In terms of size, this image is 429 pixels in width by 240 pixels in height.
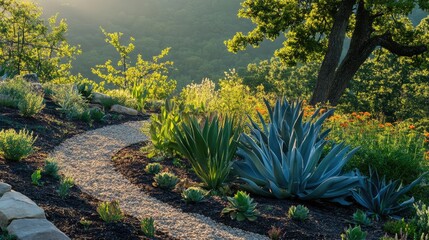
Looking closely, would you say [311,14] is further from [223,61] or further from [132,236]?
[223,61]

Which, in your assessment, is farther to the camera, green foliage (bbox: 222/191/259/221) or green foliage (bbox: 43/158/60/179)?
green foliage (bbox: 43/158/60/179)

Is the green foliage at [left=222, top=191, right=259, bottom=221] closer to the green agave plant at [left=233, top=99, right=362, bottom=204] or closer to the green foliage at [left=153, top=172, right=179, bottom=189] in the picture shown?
the green agave plant at [left=233, top=99, right=362, bottom=204]

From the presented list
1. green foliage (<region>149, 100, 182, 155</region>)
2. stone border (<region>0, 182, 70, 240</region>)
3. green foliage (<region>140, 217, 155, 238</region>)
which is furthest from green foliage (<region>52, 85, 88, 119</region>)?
green foliage (<region>140, 217, 155, 238</region>)

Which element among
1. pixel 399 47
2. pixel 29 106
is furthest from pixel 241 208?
pixel 399 47

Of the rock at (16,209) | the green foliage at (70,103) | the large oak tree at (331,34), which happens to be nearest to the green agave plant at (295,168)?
the rock at (16,209)

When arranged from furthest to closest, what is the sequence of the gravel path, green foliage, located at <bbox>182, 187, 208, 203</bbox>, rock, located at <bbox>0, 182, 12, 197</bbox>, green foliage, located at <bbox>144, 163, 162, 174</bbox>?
1. green foliage, located at <bbox>144, 163, 162, 174</bbox>
2. green foliage, located at <bbox>182, 187, 208, 203</bbox>
3. the gravel path
4. rock, located at <bbox>0, 182, 12, 197</bbox>

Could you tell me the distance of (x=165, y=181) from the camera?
6.55 meters

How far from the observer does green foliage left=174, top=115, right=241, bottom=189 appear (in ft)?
22.0

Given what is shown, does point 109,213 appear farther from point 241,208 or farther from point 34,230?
point 241,208

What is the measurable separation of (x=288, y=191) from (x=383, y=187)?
132cm

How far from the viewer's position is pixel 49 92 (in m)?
13.7

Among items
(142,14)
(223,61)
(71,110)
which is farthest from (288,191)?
→ (142,14)

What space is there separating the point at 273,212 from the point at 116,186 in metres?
2.05

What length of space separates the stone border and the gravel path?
1188 mm
